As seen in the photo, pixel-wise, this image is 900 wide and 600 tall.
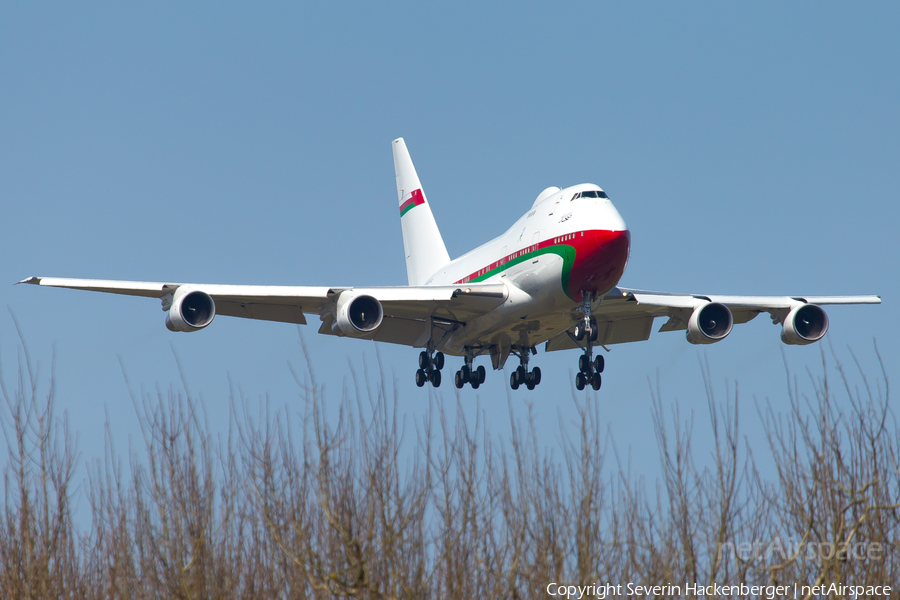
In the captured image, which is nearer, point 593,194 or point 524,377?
point 593,194

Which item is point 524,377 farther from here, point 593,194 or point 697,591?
point 697,591

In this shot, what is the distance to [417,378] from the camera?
98.5 feet

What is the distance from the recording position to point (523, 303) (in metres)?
25.5

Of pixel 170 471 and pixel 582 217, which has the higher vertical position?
pixel 582 217

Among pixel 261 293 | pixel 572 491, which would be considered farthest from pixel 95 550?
pixel 261 293

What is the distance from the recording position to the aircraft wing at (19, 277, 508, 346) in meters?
24.8

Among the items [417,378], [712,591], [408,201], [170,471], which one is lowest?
[712,591]

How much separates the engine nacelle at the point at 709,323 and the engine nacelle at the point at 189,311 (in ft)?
40.2

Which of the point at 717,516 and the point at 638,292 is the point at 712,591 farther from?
the point at 638,292

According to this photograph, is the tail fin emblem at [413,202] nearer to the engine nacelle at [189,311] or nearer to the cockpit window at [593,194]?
the cockpit window at [593,194]

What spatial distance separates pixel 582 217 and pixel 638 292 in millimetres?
4407

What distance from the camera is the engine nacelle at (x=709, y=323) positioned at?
2705 cm

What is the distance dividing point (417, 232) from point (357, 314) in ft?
55.9

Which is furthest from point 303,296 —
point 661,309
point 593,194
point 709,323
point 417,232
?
point 417,232
